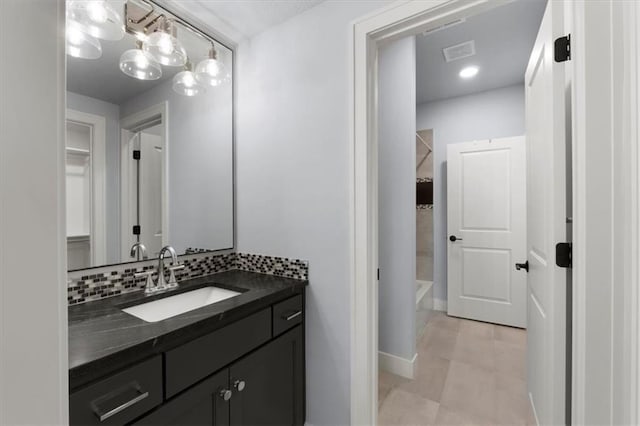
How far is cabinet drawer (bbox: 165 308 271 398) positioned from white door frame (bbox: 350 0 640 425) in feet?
1.52

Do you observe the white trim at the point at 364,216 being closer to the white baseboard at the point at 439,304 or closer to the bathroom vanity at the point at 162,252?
the bathroom vanity at the point at 162,252

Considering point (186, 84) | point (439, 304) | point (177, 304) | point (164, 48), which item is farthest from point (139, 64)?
point (439, 304)

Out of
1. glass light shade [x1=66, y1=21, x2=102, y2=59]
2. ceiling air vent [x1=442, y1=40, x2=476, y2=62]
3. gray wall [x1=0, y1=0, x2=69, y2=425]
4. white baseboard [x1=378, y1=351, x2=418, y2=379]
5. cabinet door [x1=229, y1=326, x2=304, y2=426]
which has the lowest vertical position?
white baseboard [x1=378, y1=351, x2=418, y2=379]

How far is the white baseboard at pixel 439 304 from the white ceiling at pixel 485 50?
97.1 inches

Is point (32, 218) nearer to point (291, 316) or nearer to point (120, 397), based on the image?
point (120, 397)

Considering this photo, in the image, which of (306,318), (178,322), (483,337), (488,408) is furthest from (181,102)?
(483,337)

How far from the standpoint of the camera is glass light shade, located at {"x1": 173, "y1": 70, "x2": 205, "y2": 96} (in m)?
1.60

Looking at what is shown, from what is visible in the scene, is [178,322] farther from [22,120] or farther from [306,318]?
[22,120]

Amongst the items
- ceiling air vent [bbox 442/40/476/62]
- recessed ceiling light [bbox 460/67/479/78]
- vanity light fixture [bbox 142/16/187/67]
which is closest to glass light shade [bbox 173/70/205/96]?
vanity light fixture [bbox 142/16/187/67]

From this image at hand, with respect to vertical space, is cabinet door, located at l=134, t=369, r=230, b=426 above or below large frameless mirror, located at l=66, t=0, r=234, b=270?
below

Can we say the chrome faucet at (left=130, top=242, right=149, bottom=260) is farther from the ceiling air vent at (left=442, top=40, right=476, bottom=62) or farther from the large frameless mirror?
the ceiling air vent at (left=442, top=40, right=476, bottom=62)

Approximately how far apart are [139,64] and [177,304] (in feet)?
3.90

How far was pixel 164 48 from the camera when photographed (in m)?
1.43

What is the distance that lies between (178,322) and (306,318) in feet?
2.42
